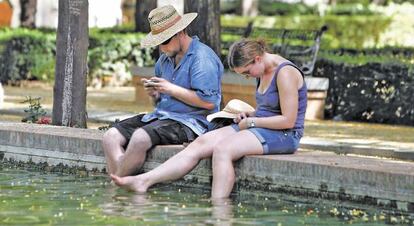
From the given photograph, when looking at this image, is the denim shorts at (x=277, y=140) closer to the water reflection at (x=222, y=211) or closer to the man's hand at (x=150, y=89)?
the water reflection at (x=222, y=211)

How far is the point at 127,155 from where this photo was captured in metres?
9.20

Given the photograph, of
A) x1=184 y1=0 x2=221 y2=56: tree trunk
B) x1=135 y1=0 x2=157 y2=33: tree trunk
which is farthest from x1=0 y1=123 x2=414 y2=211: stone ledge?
x1=135 y1=0 x2=157 y2=33: tree trunk

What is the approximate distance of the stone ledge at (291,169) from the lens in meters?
8.03

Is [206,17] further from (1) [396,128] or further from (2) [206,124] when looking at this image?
(2) [206,124]

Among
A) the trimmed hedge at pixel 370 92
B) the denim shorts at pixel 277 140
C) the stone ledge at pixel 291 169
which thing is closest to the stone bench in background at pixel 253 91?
the trimmed hedge at pixel 370 92

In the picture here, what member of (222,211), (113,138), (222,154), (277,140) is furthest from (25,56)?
(222,211)

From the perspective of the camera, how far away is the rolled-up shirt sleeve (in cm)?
928

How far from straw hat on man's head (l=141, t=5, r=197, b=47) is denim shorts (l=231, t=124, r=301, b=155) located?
2.92 ft

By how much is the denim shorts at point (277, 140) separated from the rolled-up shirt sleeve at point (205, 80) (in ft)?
1.40

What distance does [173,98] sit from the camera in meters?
9.42

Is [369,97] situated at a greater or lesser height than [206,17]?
lesser

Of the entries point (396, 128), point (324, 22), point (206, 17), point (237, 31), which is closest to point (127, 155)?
point (206, 17)

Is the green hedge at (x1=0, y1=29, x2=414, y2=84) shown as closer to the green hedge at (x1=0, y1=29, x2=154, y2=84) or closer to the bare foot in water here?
the green hedge at (x1=0, y1=29, x2=154, y2=84)

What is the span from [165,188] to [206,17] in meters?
6.42
